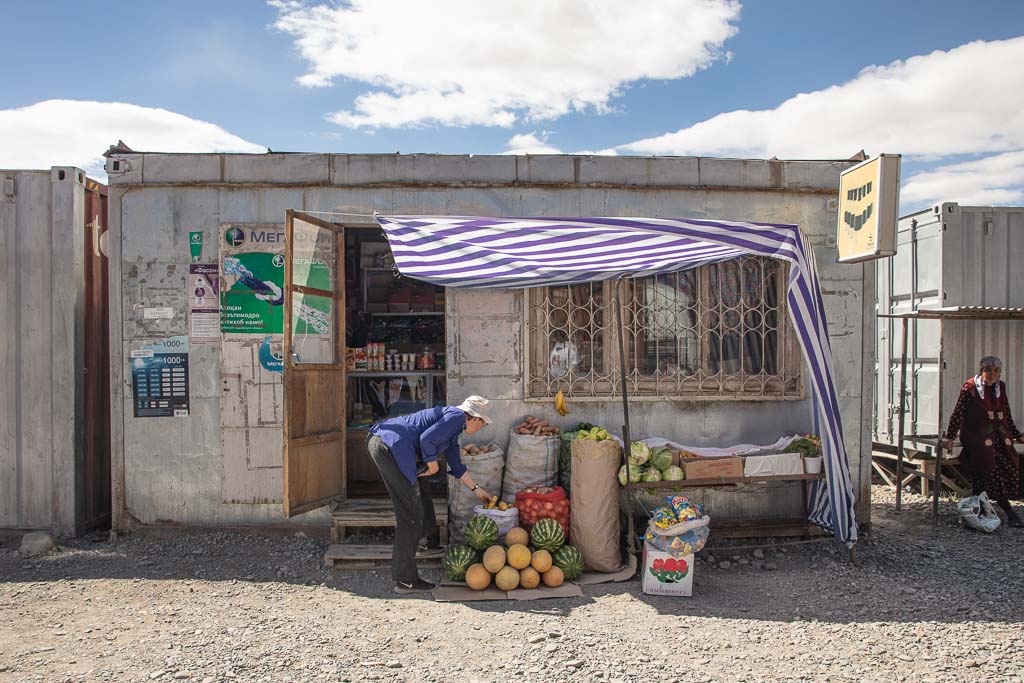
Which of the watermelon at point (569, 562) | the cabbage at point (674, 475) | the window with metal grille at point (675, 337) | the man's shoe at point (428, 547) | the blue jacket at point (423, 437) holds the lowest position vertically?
the man's shoe at point (428, 547)

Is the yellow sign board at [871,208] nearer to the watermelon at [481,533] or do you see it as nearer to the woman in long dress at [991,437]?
the woman in long dress at [991,437]

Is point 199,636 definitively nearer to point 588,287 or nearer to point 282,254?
point 282,254

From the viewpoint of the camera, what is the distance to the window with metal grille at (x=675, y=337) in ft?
22.3

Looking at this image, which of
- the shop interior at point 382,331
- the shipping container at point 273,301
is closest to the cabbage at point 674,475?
the shipping container at point 273,301

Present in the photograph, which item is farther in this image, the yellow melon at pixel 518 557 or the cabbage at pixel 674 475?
the cabbage at pixel 674 475

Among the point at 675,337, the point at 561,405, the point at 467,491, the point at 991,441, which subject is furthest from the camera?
the point at 991,441

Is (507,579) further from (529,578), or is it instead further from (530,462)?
(530,462)

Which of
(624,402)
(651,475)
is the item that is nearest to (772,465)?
(651,475)

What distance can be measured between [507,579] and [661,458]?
5.72ft

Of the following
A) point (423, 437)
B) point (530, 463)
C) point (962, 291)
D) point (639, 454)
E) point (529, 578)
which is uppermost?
point (962, 291)

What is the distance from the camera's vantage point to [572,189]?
677cm

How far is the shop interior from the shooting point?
823 cm

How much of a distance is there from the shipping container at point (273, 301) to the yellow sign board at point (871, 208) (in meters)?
1.12

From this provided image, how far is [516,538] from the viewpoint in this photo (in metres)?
5.64
